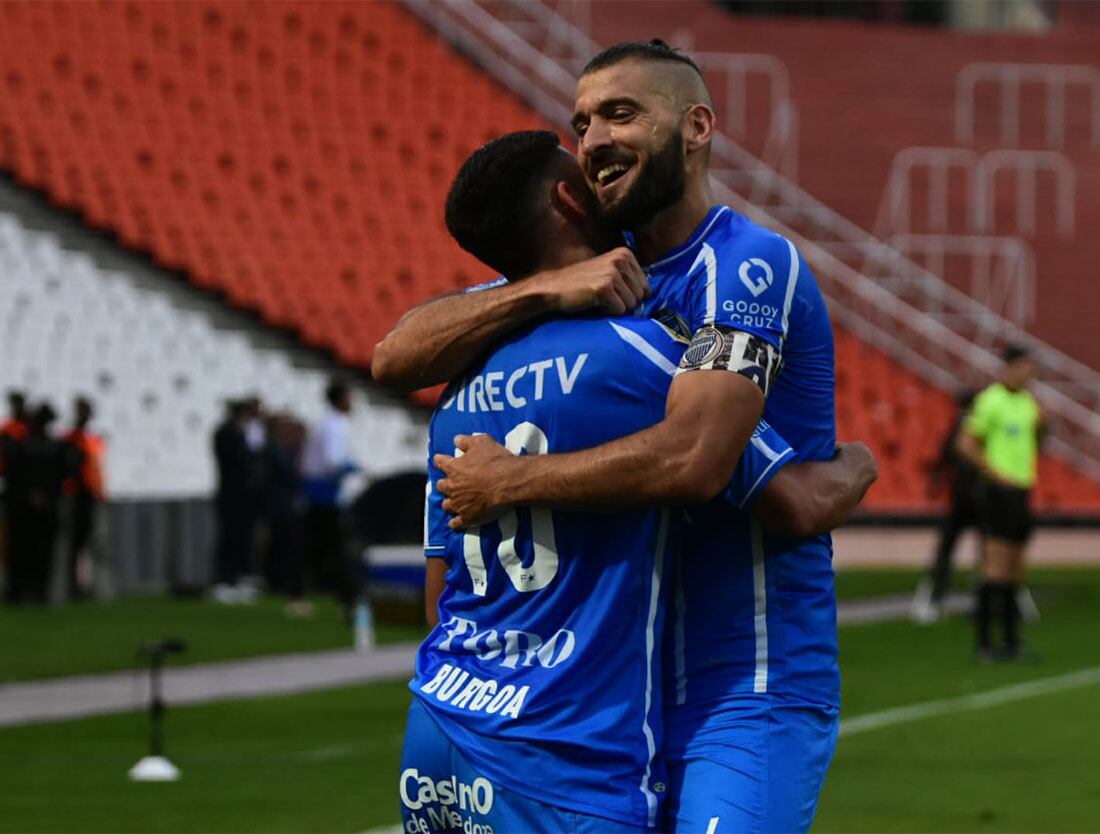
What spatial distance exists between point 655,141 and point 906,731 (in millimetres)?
8800

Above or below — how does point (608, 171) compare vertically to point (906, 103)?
below

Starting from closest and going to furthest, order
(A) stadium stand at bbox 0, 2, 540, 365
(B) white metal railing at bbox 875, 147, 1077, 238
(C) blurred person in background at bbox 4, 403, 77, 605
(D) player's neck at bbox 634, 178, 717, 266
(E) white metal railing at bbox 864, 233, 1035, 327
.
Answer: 1. (D) player's neck at bbox 634, 178, 717, 266
2. (C) blurred person in background at bbox 4, 403, 77, 605
3. (A) stadium stand at bbox 0, 2, 540, 365
4. (E) white metal railing at bbox 864, 233, 1035, 327
5. (B) white metal railing at bbox 875, 147, 1077, 238

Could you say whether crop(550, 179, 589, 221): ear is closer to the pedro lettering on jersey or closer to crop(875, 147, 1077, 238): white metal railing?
the pedro lettering on jersey

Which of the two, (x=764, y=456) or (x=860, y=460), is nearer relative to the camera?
(x=764, y=456)

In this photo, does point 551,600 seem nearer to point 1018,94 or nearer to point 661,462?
point 661,462

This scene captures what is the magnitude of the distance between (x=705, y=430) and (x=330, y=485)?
17327 millimetres

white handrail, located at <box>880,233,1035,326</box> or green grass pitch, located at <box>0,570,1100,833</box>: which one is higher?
white handrail, located at <box>880,233,1035,326</box>

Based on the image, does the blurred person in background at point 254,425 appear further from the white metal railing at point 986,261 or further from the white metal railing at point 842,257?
the white metal railing at point 986,261

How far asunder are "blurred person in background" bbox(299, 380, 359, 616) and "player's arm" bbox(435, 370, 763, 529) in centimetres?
1631

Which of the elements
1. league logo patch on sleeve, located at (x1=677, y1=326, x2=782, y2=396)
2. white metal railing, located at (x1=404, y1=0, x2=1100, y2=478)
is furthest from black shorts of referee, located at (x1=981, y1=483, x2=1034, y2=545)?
white metal railing, located at (x1=404, y1=0, x2=1100, y2=478)

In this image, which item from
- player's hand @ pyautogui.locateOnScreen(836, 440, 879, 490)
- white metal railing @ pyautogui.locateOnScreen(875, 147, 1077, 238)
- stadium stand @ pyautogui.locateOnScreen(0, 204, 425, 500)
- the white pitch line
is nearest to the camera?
player's hand @ pyautogui.locateOnScreen(836, 440, 879, 490)

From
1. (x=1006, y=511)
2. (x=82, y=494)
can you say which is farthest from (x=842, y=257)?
(x=1006, y=511)

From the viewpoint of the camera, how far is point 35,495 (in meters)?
22.2

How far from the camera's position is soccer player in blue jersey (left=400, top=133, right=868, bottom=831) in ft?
12.7
